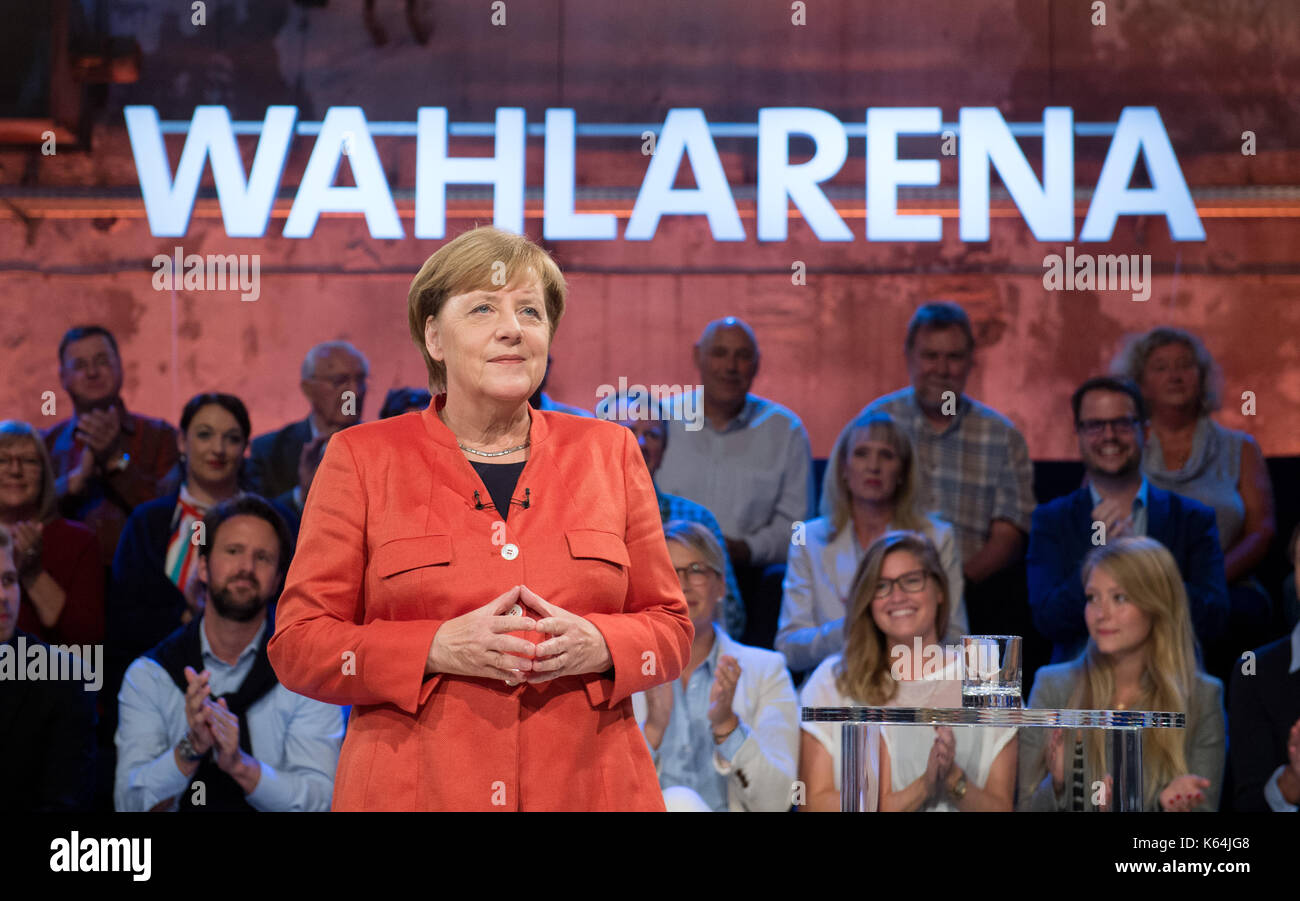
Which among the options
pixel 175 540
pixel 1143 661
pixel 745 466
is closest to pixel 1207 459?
pixel 1143 661

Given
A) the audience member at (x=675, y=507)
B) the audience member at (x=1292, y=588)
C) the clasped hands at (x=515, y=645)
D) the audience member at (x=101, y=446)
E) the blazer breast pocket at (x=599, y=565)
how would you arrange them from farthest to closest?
the audience member at (x=101, y=446)
the audience member at (x=1292, y=588)
the audience member at (x=675, y=507)
the blazer breast pocket at (x=599, y=565)
the clasped hands at (x=515, y=645)

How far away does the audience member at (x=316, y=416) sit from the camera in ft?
15.3

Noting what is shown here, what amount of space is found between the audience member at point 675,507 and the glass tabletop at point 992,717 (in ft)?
A: 7.23

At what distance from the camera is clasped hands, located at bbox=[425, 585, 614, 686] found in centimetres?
161

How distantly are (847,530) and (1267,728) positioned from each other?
146 centimetres

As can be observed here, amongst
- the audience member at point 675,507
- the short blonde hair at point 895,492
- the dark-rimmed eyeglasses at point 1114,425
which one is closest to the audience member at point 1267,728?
the dark-rimmed eyeglasses at point 1114,425

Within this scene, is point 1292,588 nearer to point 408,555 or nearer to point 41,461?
point 408,555

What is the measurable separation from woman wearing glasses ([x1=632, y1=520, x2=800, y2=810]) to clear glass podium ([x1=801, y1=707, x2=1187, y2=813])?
1.95m

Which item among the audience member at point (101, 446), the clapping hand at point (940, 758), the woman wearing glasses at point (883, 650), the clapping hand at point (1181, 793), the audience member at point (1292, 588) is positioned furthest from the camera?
the audience member at point (101, 446)

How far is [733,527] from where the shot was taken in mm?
4602

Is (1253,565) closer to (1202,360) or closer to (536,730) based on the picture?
(1202,360)

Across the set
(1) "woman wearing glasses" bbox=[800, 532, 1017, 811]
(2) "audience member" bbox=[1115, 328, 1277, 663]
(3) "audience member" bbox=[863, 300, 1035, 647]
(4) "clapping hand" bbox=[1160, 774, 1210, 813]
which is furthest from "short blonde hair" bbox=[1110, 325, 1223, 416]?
(4) "clapping hand" bbox=[1160, 774, 1210, 813]

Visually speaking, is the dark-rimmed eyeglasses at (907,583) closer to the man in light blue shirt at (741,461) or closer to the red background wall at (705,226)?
the man in light blue shirt at (741,461)
